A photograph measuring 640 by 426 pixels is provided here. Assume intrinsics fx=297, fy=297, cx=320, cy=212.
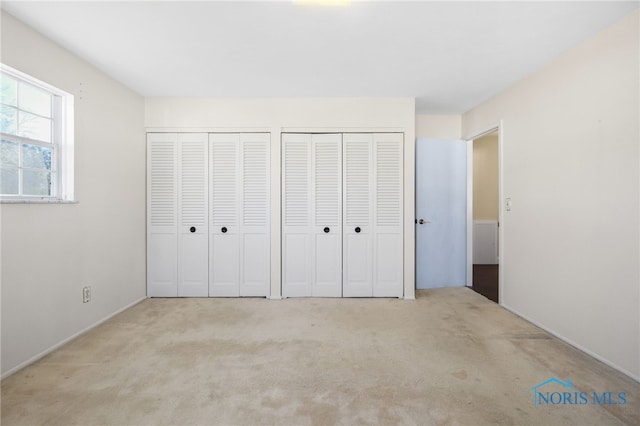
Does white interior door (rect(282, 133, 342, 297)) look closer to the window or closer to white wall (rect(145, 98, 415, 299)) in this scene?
white wall (rect(145, 98, 415, 299))

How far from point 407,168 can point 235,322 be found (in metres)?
2.61

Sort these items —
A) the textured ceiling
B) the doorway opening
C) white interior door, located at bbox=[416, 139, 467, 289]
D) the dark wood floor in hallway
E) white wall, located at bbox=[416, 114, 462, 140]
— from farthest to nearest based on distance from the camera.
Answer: the doorway opening < white wall, located at bbox=[416, 114, 462, 140] < white interior door, located at bbox=[416, 139, 467, 289] < the dark wood floor in hallway < the textured ceiling

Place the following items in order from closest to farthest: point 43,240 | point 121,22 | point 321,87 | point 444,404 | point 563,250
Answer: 1. point 444,404
2. point 121,22
3. point 43,240
4. point 563,250
5. point 321,87

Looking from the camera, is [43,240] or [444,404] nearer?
[444,404]

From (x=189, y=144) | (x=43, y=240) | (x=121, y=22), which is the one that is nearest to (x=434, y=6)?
(x=121, y=22)

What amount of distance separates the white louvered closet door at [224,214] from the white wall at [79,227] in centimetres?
84

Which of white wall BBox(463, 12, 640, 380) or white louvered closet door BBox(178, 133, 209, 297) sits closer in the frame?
white wall BBox(463, 12, 640, 380)

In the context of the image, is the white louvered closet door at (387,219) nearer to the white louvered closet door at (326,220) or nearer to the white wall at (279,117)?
the white wall at (279,117)

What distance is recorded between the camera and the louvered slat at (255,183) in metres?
3.65

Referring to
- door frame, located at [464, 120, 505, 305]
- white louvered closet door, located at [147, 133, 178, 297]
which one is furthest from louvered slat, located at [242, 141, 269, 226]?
door frame, located at [464, 120, 505, 305]

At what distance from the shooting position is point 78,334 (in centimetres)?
261

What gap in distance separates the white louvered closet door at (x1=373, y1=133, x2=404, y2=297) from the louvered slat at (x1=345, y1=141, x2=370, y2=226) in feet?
0.38

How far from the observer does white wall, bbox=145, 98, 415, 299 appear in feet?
11.9

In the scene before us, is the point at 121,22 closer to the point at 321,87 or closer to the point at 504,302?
the point at 321,87
